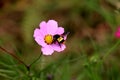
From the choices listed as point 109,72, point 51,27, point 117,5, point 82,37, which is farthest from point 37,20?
point 51,27

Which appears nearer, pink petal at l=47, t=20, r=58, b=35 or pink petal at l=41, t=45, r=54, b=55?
pink petal at l=41, t=45, r=54, b=55

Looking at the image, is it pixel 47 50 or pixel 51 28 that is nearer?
pixel 47 50

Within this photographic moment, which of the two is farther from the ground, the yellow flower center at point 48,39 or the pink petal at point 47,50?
the pink petal at point 47,50

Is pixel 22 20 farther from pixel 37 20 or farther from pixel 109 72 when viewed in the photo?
pixel 109 72

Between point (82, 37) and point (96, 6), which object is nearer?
point (96, 6)

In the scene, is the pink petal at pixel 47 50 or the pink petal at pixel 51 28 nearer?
the pink petal at pixel 47 50

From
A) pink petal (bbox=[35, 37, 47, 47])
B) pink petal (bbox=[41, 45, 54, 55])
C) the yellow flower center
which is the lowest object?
the yellow flower center

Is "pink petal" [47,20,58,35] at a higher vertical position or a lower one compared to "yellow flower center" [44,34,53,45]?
higher

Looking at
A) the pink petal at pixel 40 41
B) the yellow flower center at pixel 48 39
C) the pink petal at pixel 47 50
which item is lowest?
the yellow flower center at pixel 48 39
